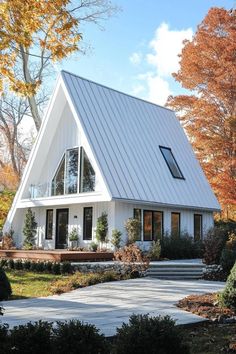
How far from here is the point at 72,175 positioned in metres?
21.7

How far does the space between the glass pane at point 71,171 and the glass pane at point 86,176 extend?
509 millimetres

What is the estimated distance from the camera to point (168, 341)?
4.75 m

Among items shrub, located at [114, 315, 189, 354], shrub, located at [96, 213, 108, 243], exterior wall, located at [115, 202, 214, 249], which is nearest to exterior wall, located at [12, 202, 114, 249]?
shrub, located at [96, 213, 108, 243]

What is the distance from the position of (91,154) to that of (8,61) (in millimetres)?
9614

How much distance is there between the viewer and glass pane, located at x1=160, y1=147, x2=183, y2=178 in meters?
23.1

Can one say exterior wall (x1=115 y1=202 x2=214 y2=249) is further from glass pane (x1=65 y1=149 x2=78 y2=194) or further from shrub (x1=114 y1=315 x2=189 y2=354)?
shrub (x1=114 y1=315 x2=189 y2=354)

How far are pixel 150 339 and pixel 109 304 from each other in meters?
4.87

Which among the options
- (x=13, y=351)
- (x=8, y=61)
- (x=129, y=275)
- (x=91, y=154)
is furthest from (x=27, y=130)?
(x=13, y=351)

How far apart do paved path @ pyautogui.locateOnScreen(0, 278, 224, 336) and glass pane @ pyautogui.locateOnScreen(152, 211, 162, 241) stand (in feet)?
26.5

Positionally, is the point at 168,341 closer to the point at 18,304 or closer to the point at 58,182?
the point at 18,304

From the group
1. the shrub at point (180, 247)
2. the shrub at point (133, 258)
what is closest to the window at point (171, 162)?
the shrub at point (180, 247)

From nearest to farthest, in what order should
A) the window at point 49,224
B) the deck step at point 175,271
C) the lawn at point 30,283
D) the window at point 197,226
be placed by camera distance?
the lawn at point 30,283, the deck step at point 175,271, the window at point 49,224, the window at point 197,226

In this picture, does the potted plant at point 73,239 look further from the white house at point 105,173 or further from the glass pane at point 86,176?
the glass pane at point 86,176

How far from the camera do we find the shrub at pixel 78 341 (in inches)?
177
